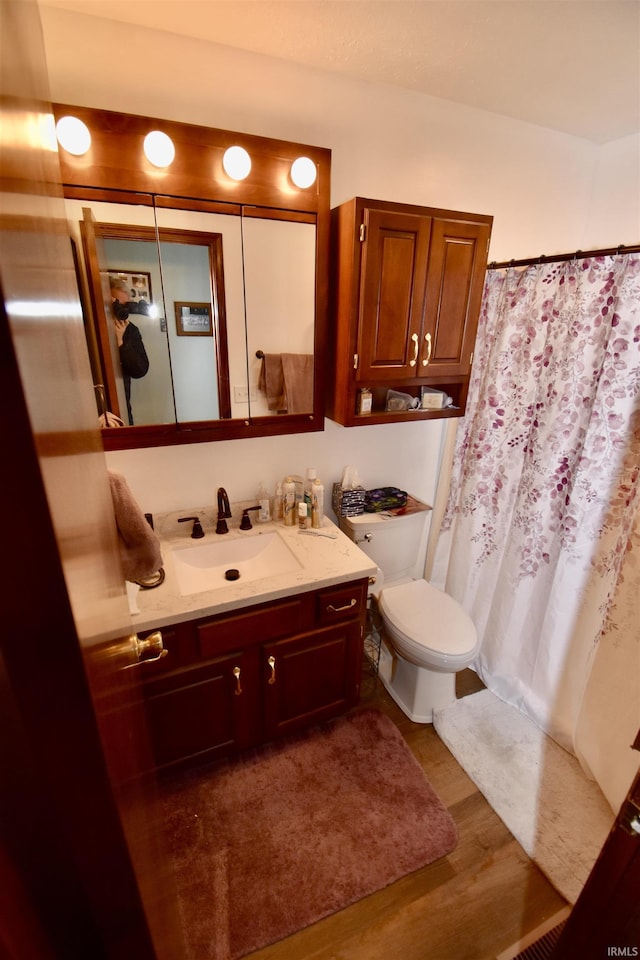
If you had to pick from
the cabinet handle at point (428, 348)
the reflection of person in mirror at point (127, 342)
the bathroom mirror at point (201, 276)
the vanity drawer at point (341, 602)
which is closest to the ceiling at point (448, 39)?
the bathroom mirror at point (201, 276)

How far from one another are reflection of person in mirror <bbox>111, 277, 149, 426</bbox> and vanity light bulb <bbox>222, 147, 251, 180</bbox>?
51cm

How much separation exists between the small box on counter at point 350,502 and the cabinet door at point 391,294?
53 cm

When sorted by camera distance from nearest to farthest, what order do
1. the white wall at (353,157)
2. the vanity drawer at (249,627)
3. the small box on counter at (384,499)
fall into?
1. the white wall at (353,157)
2. the vanity drawer at (249,627)
3. the small box on counter at (384,499)

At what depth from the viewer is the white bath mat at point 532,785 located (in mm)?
1420

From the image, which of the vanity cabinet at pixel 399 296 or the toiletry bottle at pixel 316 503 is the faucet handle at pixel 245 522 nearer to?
the toiletry bottle at pixel 316 503

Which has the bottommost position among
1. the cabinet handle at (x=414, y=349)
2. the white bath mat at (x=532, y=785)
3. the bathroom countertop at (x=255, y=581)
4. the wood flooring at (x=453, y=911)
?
the wood flooring at (x=453, y=911)

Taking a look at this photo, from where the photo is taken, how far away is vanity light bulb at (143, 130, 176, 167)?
4.06 ft

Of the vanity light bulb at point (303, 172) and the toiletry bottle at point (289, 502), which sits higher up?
the vanity light bulb at point (303, 172)

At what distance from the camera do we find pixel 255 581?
143cm

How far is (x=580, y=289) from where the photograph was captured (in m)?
1.54

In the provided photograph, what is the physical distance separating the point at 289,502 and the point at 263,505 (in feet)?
0.38

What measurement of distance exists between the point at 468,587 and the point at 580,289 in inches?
57.5

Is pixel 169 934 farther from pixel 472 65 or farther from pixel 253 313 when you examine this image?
pixel 472 65

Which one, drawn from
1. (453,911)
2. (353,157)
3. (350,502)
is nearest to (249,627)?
(350,502)
